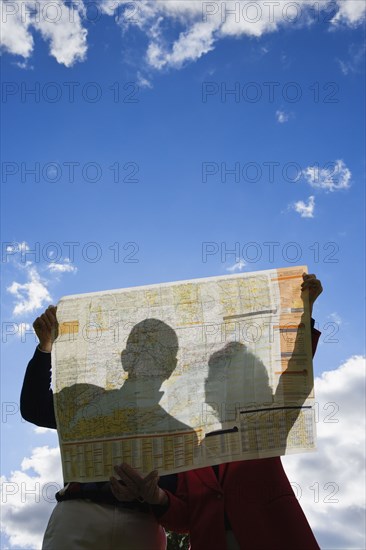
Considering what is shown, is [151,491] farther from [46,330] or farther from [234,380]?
[46,330]

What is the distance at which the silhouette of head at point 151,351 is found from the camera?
4043 millimetres

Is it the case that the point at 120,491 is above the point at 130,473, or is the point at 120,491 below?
below

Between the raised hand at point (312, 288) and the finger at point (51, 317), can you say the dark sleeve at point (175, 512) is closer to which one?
the finger at point (51, 317)

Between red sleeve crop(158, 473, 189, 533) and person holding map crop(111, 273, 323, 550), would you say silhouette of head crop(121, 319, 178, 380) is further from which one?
red sleeve crop(158, 473, 189, 533)

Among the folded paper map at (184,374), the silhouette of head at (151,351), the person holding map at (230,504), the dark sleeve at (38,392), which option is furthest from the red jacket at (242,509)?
the dark sleeve at (38,392)

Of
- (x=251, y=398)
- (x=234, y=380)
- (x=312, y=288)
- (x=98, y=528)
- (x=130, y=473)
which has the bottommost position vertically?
(x=98, y=528)

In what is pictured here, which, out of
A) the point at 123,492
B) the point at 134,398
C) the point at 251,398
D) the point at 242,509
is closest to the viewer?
the point at 242,509

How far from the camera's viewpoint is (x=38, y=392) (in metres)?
4.15

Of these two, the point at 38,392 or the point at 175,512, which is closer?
the point at 175,512

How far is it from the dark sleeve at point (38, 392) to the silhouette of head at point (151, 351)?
1.97 ft

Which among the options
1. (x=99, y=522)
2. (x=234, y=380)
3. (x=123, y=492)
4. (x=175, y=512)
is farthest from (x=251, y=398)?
(x=99, y=522)

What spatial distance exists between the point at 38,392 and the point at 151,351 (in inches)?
35.4

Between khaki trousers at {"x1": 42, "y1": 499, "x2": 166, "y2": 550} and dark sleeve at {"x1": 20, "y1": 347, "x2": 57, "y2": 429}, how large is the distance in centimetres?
68

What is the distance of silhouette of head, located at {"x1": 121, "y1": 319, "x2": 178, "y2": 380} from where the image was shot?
4043 mm
